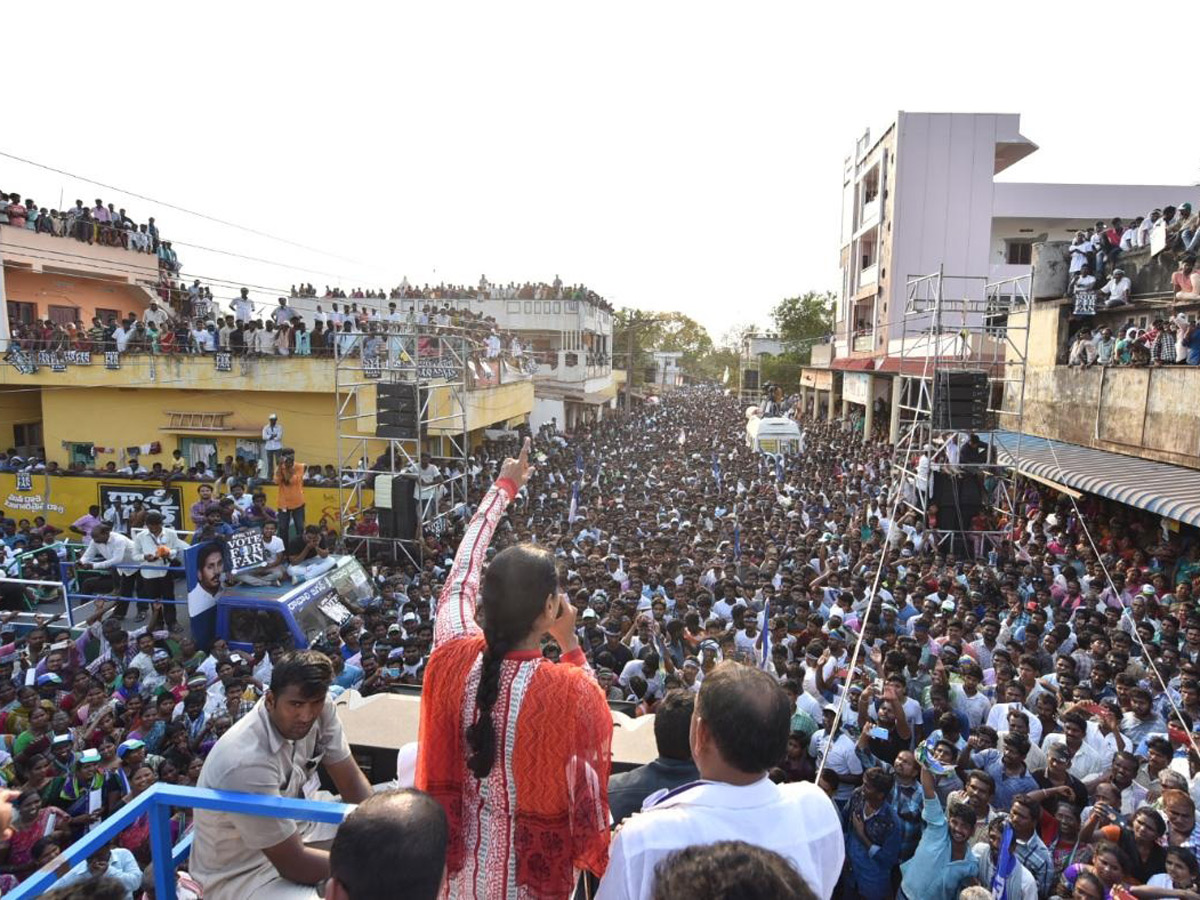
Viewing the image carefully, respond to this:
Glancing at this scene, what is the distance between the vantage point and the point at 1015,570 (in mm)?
9531

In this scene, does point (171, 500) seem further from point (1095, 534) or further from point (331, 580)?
point (1095, 534)

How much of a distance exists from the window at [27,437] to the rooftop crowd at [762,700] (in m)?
14.1

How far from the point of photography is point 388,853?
59.3 inches

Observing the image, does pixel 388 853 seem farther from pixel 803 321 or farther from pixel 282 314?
pixel 803 321

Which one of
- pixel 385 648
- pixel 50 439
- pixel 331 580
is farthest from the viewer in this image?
pixel 50 439

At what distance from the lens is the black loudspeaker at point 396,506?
12.1m

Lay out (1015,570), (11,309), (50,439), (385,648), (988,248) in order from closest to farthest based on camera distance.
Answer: (385,648) < (1015,570) < (50,439) < (11,309) < (988,248)

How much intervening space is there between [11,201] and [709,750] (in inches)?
957

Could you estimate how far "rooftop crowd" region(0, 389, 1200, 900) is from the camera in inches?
71.0

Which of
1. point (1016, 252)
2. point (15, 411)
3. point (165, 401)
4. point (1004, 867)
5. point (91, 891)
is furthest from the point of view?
point (1016, 252)

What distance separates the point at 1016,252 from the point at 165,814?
34.8 meters

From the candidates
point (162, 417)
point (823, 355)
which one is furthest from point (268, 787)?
point (823, 355)

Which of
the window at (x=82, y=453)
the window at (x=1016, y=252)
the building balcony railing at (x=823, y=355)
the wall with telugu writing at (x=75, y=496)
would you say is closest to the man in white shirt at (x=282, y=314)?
the wall with telugu writing at (x=75, y=496)

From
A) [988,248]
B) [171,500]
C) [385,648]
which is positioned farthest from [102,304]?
[988,248]
